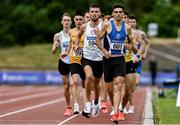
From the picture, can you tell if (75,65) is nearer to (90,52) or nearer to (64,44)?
(64,44)

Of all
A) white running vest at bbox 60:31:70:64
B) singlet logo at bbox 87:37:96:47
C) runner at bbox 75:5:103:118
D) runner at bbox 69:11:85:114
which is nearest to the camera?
runner at bbox 75:5:103:118

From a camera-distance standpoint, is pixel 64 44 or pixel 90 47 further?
pixel 64 44

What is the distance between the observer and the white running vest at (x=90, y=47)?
49.0 ft

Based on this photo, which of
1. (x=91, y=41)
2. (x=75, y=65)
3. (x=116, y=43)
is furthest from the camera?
(x=75, y=65)

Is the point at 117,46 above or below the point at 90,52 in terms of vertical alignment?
above

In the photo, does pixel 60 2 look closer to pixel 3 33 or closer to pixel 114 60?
pixel 3 33

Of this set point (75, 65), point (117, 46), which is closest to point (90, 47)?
point (75, 65)

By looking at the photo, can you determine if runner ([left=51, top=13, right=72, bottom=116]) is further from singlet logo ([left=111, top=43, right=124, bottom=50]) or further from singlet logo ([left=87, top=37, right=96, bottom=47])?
singlet logo ([left=111, top=43, right=124, bottom=50])

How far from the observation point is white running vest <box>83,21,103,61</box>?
14938 mm

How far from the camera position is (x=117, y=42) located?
1395 cm

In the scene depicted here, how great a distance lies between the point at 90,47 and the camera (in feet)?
49.2

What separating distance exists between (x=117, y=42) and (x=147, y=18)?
79.8m

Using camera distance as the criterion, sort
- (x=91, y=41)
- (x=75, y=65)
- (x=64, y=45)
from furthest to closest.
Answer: (x=64, y=45) < (x=75, y=65) < (x=91, y=41)

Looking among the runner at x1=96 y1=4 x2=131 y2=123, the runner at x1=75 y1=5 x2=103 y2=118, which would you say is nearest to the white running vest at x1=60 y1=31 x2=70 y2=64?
the runner at x1=75 y1=5 x2=103 y2=118
